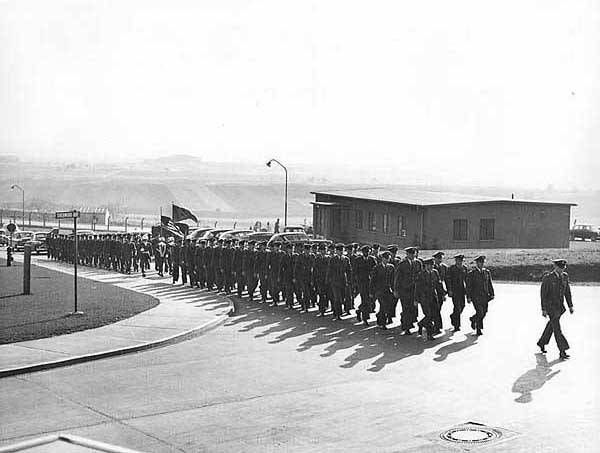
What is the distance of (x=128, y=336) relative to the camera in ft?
45.4

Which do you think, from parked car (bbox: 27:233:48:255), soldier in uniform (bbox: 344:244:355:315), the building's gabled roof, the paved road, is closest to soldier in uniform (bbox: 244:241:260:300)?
soldier in uniform (bbox: 344:244:355:315)

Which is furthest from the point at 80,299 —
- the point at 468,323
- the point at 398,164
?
the point at 398,164

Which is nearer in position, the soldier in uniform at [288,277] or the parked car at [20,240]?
the soldier in uniform at [288,277]

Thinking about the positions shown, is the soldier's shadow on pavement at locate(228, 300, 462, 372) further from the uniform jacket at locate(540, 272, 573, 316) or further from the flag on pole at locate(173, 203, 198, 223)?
the flag on pole at locate(173, 203, 198, 223)

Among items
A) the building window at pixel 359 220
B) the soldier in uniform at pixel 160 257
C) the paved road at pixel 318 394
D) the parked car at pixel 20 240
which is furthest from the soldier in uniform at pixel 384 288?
the parked car at pixel 20 240

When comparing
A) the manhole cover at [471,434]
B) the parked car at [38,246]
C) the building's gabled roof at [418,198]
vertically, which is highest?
the building's gabled roof at [418,198]

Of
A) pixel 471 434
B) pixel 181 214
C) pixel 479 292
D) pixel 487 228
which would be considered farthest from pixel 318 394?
pixel 487 228

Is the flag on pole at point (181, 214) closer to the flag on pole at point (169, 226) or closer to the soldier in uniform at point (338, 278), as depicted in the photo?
the flag on pole at point (169, 226)

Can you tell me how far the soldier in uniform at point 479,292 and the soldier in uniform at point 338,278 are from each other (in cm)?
289

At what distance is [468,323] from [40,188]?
137 metres

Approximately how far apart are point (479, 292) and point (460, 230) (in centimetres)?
2506

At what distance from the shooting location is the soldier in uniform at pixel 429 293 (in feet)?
47.3

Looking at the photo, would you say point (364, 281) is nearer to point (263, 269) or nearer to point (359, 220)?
point (263, 269)

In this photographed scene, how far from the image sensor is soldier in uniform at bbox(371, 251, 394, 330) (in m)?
15.4
